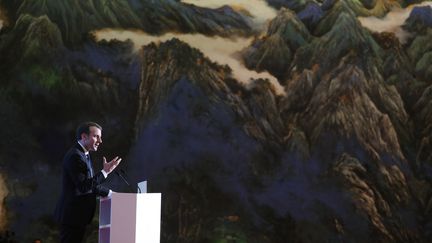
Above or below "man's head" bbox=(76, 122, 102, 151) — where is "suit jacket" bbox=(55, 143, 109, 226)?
below

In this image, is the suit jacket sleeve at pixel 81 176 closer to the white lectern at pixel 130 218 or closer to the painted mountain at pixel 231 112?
the white lectern at pixel 130 218

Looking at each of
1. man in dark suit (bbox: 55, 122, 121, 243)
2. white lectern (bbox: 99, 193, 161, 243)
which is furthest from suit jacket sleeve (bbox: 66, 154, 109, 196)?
white lectern (bbox: 99, 193, 161, 243)

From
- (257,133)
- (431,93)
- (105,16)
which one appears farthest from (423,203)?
(105,16)

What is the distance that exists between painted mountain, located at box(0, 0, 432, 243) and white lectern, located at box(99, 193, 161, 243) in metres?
3.98

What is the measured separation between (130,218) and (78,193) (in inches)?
25.9

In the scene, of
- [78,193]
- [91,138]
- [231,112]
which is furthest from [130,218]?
[231,112]

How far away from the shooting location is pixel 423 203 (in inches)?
520

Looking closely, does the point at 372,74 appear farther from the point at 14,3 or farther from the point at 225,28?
the point at 14,3

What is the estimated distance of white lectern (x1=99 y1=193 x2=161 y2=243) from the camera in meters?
8.33

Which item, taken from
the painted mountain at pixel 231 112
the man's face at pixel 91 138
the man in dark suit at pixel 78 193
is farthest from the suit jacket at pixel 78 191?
the painted mountain at pixel 231 112

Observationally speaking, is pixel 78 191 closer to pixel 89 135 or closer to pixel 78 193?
pixel 78 193

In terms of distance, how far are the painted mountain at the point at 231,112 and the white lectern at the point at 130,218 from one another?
398 centimetres

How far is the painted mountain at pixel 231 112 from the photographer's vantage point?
12688 mm

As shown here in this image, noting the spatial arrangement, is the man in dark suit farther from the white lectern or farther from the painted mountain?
the painted mountain
